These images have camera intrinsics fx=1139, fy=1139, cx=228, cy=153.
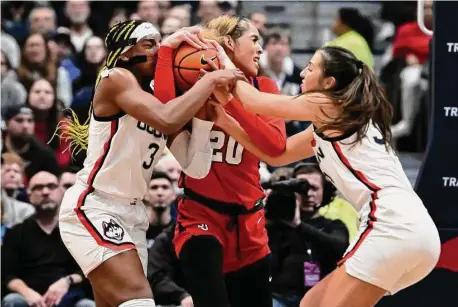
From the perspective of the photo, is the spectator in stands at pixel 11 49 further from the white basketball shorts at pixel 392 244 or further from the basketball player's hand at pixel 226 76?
the white basketball shorts at pixel 392 244

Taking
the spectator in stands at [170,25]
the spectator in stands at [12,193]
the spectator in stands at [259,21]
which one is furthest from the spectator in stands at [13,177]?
the spectator in stands at [259,21]

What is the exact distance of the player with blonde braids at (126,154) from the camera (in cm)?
562

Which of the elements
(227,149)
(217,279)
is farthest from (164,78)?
(217,279)

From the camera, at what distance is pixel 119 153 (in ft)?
18.9

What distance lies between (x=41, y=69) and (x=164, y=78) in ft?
19.4

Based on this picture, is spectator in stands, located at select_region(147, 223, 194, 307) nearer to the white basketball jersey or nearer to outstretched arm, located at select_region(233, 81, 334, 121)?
outstretched arm, located at select_region(233, 81, 334, 121)

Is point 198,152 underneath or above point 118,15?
underneath

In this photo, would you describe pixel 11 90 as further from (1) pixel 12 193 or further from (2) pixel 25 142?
(1) pixel 12 193

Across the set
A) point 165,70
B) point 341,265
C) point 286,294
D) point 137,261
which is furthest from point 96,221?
point 286,294

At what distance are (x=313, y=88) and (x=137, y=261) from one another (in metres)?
1.28

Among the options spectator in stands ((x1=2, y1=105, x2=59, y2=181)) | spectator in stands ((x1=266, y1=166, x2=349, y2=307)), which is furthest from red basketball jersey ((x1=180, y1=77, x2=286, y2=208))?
spectator in stands ((x1=2, y1=105, x2=59, y2=181))

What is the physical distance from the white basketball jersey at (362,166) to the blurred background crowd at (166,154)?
1.55 meters

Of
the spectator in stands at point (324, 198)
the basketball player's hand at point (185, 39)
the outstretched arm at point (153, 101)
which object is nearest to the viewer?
the outstretched arm at point (153, 101)

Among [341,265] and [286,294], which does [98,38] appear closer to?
[286,294]
